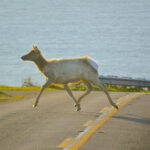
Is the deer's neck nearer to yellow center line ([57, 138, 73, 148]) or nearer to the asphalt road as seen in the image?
the asphalt road

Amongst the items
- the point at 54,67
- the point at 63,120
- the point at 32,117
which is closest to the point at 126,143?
the point at 63,120

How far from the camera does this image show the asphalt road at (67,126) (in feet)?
29.2

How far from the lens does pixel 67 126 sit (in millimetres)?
10758

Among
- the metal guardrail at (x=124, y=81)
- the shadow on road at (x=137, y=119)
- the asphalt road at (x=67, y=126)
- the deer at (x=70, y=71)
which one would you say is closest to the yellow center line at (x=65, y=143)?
the asphalt road at (x=67, y=126)

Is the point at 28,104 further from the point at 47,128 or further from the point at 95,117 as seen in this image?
the point at 47,128

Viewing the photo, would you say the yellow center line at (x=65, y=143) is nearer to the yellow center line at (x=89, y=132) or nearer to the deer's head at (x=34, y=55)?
the yellow center line at (x=89, y=132)

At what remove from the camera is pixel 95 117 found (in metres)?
12.2

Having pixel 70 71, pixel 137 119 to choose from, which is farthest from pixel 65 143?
pixel 70 71

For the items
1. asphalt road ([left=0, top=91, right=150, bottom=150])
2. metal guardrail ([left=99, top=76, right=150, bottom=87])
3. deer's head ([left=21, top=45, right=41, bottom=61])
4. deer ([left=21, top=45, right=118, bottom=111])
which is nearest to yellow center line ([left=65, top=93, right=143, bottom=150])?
asphalt road ([left=0, top=91, right=150, bottom=150])

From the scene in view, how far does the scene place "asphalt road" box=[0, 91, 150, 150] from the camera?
29.2 feet

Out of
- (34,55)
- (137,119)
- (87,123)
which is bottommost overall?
(137,119)

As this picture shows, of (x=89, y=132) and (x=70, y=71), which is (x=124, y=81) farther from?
(x=89, y=132)

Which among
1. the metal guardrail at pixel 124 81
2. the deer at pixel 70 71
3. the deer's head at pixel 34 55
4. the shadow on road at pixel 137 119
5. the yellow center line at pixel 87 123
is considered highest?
the deer's head at pixel 34 55

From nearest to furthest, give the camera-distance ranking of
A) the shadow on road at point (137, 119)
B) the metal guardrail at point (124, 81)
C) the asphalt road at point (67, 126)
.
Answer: the asphalt road at point (67, 126) → the shadow on road at point (137, 119) → the metal guardrail at point (124, 81)
